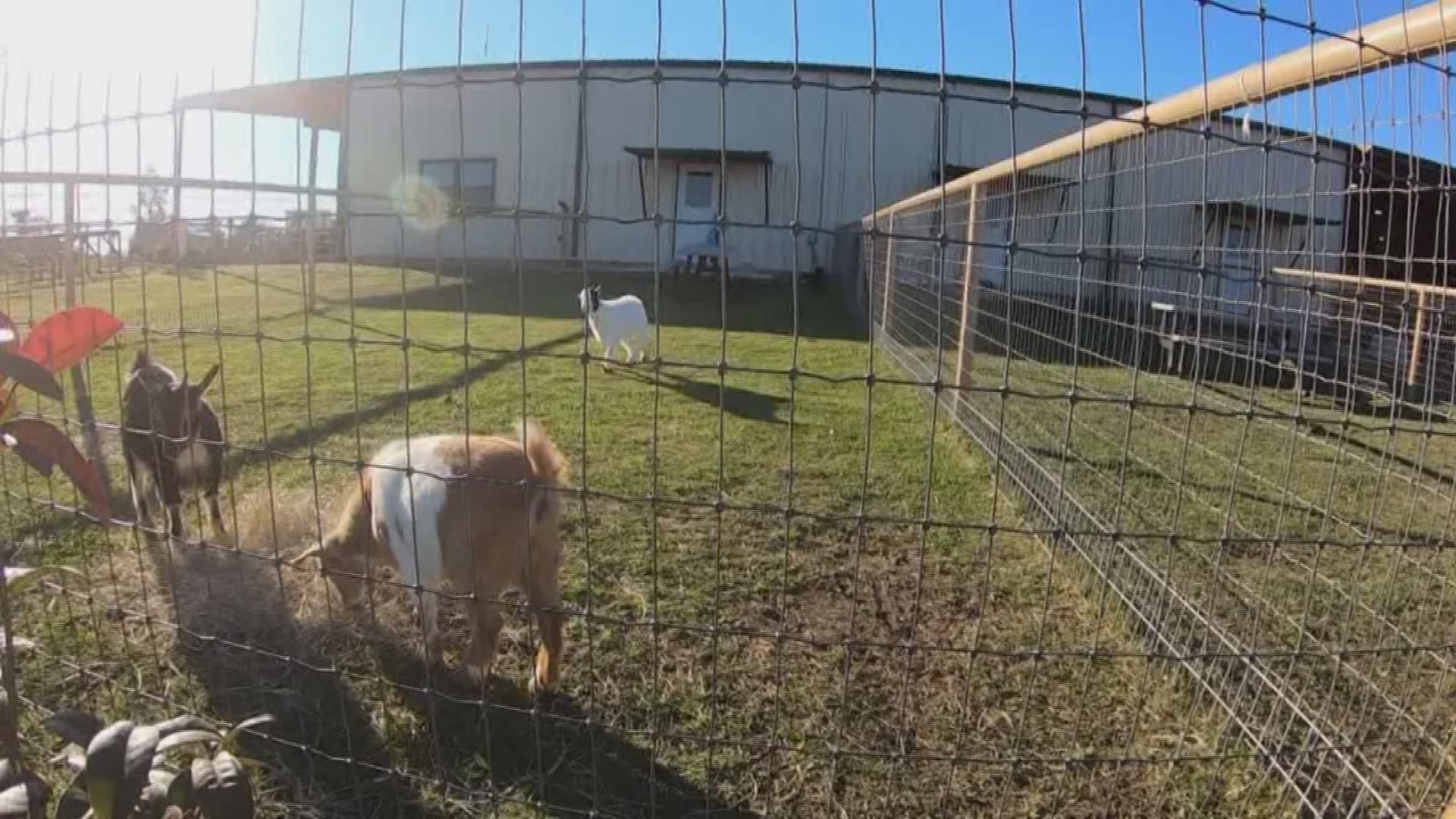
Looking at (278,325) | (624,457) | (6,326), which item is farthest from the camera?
(278,325)

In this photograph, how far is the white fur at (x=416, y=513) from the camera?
9.60ft

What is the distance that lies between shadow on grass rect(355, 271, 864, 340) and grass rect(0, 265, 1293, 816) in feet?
24.8

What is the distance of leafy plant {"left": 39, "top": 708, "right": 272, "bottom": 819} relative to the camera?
1.63m

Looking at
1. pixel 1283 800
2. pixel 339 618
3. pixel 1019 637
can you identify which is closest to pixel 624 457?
→ pixel 339 618

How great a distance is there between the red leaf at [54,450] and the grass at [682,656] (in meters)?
0.60

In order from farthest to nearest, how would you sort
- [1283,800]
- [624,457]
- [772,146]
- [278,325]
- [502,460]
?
1. [772,146]
2. [278,325]
3. [624,457]
4. [502,460]
5. [1283,800]

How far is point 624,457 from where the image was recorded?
6.06 metres

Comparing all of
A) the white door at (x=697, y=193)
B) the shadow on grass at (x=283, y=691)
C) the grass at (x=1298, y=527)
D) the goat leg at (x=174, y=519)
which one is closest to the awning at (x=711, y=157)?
the white door at (x=697, y=193)

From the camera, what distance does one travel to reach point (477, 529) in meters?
2.90

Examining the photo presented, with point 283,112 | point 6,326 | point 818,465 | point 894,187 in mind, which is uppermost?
point 894,187

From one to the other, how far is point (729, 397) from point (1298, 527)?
439 centimetres

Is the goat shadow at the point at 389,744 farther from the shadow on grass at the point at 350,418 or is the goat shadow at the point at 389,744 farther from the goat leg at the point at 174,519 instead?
the shadow on grass at the point at 350,418

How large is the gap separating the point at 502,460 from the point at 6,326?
4.46 ft

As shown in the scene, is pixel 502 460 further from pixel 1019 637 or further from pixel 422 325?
pixel 422 325
